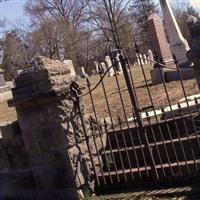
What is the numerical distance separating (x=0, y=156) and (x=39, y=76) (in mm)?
1785

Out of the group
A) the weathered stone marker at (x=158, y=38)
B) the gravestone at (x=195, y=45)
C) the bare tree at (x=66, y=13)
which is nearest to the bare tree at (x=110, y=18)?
the bare tree at (x=66, y=13)

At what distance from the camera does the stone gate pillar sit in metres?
6.17

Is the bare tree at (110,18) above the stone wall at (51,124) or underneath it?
above

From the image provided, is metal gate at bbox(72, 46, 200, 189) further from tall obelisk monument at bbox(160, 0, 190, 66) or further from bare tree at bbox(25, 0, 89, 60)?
bare tree at bbox(25, 0, 89, 60)

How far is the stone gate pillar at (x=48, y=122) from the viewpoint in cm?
617

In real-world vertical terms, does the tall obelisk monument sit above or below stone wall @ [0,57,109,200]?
above

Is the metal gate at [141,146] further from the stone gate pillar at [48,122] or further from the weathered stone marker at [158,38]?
the weathered stone marker at [158,38]

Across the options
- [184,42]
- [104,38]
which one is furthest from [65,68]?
[104,38]

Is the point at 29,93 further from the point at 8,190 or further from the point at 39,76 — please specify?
the point at 8,190

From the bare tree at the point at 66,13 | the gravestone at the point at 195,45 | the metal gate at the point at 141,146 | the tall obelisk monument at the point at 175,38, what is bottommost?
the metal gate at the point at 141,146

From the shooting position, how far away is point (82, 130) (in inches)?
252

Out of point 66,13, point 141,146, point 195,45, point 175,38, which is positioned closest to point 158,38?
point 175,38

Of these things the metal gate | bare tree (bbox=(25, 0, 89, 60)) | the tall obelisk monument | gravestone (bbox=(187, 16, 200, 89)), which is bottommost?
the metal gate

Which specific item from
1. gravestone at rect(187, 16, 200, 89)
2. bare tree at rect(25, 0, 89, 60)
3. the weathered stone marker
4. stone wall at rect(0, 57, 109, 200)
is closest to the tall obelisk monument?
the weathered stone marker
